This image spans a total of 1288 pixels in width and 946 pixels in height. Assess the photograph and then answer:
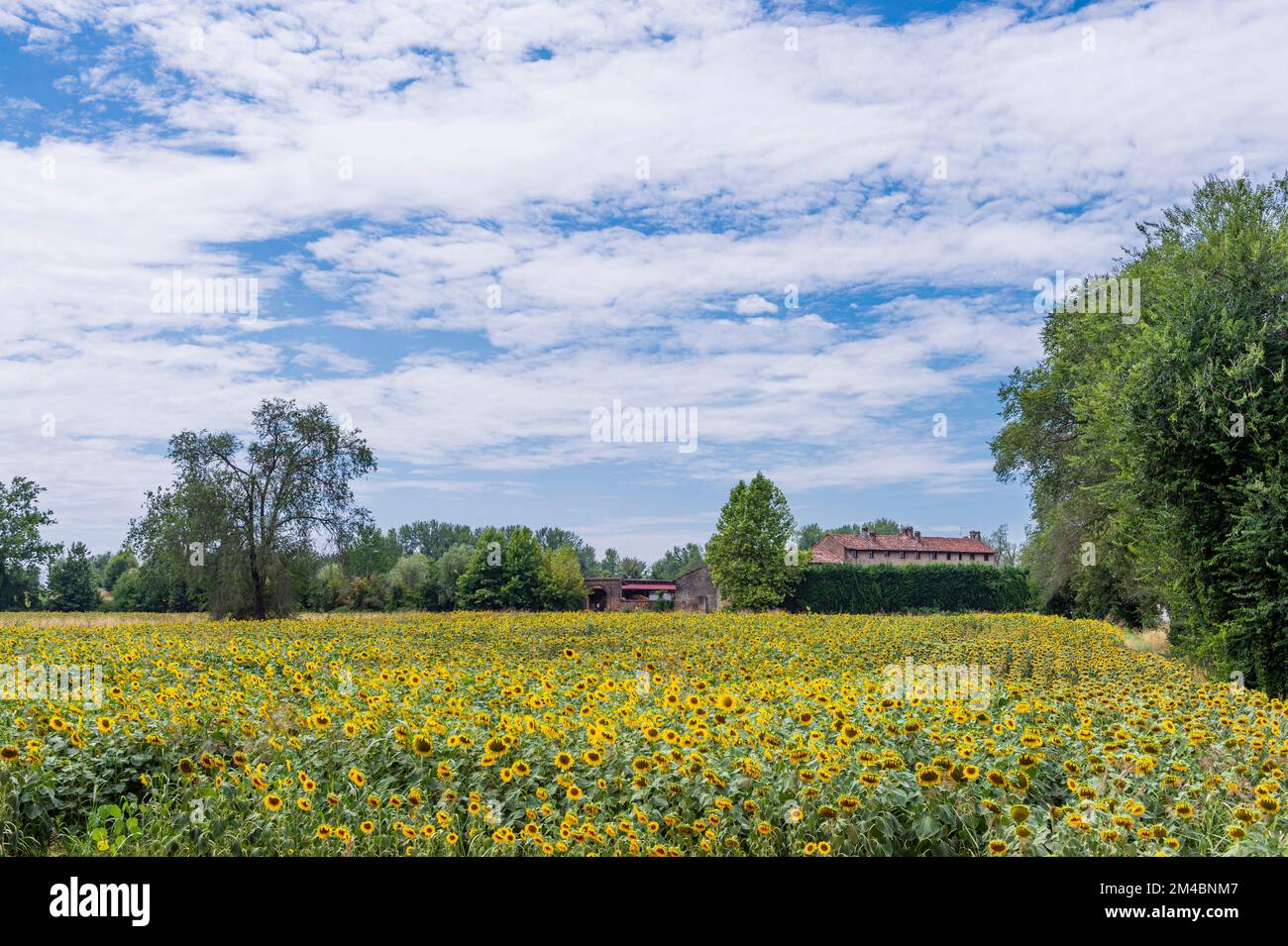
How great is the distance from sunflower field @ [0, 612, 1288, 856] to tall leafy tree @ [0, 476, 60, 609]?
63647 millimetres

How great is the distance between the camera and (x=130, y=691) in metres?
9.13

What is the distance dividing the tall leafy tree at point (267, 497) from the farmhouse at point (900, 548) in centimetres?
4861

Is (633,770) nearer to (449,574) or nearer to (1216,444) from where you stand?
(1216,444)

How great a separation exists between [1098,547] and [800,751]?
106ft

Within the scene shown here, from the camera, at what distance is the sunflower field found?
221 inches

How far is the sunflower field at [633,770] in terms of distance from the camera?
18.4 feet

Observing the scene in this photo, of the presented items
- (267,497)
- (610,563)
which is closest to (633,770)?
(267,497)

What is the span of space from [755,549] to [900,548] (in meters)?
43.1

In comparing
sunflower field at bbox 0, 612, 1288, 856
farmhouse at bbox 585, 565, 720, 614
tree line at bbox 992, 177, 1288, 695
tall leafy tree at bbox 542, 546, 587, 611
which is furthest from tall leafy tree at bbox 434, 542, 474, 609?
sunflower field at bbox 0, 612, 1288, 856

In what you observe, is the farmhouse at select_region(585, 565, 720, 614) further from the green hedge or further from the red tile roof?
the red tile roof

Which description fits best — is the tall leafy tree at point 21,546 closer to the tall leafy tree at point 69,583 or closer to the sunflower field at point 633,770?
the tall leafy tree at point 69,583

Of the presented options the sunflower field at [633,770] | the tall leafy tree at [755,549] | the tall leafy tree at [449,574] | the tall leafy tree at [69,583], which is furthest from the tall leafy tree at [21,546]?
the sunflower field at [633,770]
